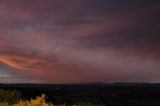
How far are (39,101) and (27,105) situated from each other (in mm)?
796

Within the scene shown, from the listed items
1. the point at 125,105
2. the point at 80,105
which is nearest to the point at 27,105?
the point at 80,105

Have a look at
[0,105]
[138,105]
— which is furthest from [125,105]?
[0,105]

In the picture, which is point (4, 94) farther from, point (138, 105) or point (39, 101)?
point (138, 105)

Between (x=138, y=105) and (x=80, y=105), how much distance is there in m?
82.7

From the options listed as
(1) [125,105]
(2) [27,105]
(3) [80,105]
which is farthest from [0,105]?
(1) [125,105]

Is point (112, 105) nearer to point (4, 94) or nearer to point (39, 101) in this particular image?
point (4, 94)

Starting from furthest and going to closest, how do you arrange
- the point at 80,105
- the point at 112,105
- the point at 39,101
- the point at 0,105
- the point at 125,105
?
the point at 125,105
the point at 112,105
the point at 80,105
the point at 0,105
the point at 39,101

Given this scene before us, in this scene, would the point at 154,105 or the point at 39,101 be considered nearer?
the point at 39,101

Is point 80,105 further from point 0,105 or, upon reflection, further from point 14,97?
point 0,105

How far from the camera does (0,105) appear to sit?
15.0m

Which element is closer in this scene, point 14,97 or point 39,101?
point 39,101

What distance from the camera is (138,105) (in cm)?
10406

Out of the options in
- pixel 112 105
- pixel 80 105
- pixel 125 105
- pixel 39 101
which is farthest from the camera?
pixel 125 105

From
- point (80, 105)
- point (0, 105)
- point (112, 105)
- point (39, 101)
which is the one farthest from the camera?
point (112, 105)
